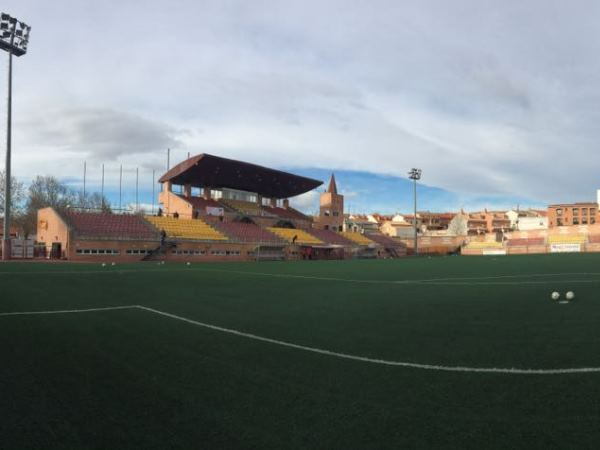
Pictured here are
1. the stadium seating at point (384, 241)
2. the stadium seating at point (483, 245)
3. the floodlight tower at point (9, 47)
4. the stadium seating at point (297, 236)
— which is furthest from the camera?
the stadium seating at point (483, 245)

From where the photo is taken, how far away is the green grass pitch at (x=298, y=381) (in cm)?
331

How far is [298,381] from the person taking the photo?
455 centimetres

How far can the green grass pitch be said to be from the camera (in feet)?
10.9

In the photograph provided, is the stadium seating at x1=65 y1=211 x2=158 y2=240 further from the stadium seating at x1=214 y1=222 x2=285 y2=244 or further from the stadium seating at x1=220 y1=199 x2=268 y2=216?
the stadium seating at x1=220 y1=199 x2=268 y2=216

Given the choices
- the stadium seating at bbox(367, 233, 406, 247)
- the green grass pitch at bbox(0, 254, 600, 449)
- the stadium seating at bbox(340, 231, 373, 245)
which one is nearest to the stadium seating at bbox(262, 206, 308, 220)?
the stadium seating at bbox(340, 231, 373, 245)

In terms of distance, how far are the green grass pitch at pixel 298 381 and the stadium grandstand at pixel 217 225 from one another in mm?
33519

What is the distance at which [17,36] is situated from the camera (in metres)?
33.1

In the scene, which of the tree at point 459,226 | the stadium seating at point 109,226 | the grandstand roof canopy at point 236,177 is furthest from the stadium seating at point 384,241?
the tree at point 459,226

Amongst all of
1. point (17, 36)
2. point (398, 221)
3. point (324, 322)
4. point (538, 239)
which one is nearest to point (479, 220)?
point (398, 221)

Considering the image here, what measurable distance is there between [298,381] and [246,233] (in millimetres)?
48145

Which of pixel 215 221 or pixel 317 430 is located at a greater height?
pixel 215 221

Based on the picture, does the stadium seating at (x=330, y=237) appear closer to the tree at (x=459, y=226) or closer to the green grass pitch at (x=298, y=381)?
the green grass pitch at (x=298, y=381)

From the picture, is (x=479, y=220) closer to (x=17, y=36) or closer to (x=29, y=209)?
(x=29, y=209)

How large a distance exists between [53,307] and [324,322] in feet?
20.1
